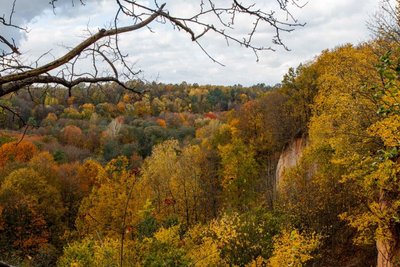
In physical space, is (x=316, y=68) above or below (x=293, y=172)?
above

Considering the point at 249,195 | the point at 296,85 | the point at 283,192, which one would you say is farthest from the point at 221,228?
the point at 296,85

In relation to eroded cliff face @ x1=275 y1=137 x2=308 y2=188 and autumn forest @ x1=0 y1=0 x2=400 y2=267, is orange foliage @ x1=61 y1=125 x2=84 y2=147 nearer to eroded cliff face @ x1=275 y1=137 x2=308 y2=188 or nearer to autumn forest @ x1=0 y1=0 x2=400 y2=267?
autumn forest @ x1=0 y1=0 x2=400 y2=267

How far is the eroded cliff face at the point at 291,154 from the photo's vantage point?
29634mm

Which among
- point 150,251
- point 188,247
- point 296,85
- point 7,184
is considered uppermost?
point 296,85

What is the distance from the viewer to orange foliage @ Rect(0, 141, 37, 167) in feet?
141

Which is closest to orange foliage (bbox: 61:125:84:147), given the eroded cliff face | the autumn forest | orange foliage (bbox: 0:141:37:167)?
the autumn forest

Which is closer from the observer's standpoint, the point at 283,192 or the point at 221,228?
the point at 221,228

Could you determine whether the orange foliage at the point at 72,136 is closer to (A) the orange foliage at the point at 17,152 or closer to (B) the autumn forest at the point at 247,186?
(B) the autumn forest at the point at 247,186

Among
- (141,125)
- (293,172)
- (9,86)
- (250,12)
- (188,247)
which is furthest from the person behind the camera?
(141,125)

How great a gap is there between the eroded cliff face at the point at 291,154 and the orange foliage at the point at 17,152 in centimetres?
2650

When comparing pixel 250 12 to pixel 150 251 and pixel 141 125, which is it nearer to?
pixel 150 251

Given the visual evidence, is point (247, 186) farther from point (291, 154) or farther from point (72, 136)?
point (72, 136)

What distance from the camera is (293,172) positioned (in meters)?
24.8

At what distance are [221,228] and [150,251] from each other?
14.2 feet
